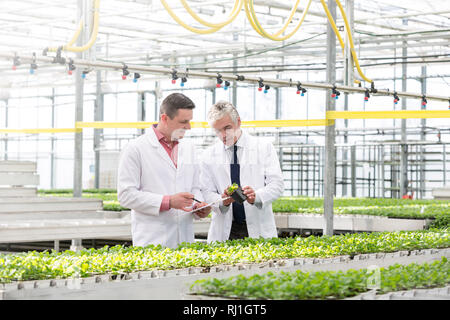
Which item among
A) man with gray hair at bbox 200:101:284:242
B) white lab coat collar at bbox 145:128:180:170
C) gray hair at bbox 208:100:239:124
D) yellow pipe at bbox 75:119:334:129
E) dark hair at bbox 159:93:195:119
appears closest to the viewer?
dark hair at bbox 159:93:195:119

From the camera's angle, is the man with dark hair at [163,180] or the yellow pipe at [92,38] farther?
the yellow pipe at [92,38]

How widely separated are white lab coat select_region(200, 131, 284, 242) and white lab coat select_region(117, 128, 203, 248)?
1.30ft

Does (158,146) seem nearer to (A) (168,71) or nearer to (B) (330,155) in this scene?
(A) (168,71)

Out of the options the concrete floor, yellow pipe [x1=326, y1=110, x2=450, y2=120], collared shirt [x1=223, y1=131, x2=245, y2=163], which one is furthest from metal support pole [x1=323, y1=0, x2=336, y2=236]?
the concrete floor

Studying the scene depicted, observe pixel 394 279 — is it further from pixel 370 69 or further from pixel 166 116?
pixel 370 69

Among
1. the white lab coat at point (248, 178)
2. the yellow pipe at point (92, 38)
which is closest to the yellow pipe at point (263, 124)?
the yellow pipe at point (92, 38)

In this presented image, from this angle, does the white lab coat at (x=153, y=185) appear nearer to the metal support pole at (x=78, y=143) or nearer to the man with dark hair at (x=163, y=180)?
the man with dark hair at (x=163, y=180)

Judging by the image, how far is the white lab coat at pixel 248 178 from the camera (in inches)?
189

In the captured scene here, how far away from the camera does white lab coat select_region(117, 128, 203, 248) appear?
4215 mm

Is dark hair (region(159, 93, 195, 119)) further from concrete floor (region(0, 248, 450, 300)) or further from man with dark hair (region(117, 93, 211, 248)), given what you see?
concrete floor (region(0, 248, 450, 300))

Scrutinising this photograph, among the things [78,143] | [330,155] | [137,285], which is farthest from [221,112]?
[78,143]

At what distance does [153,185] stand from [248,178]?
32.6 inches

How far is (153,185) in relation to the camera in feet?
14.3

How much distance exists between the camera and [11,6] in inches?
624
